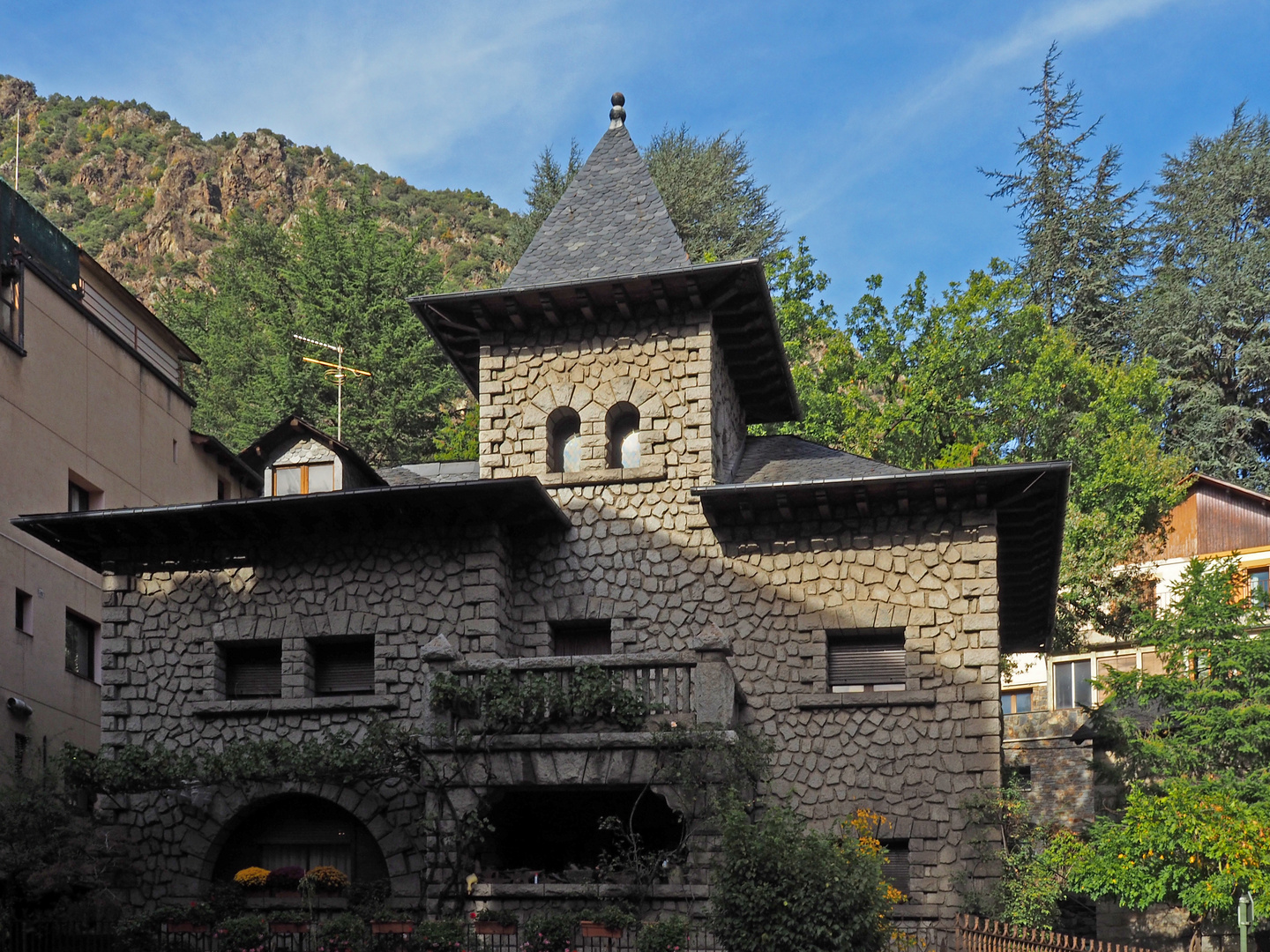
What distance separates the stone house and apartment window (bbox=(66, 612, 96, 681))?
8328 millimetres

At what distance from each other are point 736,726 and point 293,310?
1467 inches

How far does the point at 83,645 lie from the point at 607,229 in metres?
15.4

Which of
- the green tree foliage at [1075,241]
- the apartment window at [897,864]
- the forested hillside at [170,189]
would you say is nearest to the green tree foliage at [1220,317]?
the green tree foliage at [1075,241]

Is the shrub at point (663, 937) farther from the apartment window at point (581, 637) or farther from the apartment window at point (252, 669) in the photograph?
the apartment window at point (252, 669)

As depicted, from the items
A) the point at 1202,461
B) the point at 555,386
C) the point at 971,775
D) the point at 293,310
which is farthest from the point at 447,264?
the point at 971,775

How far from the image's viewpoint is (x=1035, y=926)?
62.5ft

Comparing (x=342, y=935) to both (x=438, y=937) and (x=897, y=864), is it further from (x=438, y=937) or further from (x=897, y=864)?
(x=897, y=864)

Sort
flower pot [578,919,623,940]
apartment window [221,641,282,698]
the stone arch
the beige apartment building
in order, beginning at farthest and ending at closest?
1. the beige apartment building
2. apartment window [221,641,282,698]
3. the stone arch
4. flower pot [578,919,623,940]

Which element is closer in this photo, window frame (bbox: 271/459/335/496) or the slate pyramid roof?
window frame (bbox: 271/459/335/496)

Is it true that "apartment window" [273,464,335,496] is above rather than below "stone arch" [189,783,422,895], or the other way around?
above

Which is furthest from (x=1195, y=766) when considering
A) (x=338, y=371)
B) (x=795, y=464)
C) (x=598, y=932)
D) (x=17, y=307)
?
(x=17, y=307)

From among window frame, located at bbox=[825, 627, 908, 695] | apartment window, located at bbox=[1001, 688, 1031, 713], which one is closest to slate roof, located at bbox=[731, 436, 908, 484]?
window frame, located at bbox=[825, 627, 908, 695]

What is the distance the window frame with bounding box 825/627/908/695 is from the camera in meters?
20.7

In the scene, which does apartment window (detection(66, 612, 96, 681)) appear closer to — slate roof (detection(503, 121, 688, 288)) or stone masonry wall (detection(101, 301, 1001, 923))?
stone masonry wall (detection(101, 301, 1001, 923))
